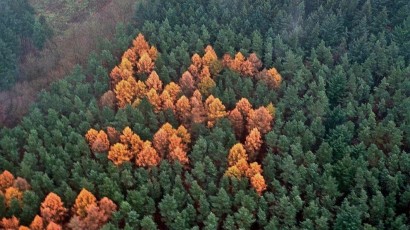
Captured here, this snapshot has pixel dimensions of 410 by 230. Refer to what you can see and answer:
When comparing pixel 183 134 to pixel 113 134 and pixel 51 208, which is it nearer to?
pixel 113 134

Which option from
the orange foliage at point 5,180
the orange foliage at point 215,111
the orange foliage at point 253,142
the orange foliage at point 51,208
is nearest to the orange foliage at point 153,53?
the orange foliage at point 215,111

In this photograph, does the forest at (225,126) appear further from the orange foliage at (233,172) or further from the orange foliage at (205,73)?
the orange foliage at (205,73)

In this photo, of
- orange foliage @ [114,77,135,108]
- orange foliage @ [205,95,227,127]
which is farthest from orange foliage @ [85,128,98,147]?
orange foliage @ [205,95,227,127]

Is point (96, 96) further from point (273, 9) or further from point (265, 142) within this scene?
point (273, 9)

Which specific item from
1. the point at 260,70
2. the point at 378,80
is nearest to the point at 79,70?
the point at 260,70

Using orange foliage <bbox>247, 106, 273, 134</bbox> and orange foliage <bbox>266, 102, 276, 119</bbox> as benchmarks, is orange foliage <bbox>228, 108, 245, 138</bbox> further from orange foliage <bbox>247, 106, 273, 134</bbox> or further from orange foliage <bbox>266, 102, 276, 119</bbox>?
orange foliage <bbox>266, 102, 276, 119</bbox>

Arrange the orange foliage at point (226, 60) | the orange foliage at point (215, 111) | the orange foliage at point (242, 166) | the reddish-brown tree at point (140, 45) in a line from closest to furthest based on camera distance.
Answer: the orange foliage at point (242, 166) < the orange foliage at point (215, 111) < the orange foliage at point (226, 60) < the reddish-brown tree at point (140, 45)
